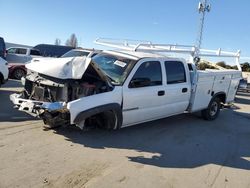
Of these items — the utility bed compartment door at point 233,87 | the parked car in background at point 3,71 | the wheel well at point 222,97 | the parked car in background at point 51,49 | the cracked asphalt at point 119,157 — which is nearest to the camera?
the cracked asphalt at point 119,157

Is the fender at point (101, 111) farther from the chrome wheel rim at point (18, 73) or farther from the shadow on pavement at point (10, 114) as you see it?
the chrome wheel rim at point (18, 73)

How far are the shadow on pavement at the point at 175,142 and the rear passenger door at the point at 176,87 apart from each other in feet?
1.94

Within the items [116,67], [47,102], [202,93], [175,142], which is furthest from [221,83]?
[47,102]

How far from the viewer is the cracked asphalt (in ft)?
14.3

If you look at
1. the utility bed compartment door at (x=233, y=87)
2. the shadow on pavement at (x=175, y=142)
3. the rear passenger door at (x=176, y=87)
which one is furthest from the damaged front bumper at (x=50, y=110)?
the utility bed compartment door at (x=233, y=87)

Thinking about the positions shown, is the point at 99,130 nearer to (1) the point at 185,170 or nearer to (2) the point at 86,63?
(2) the point at 86,63

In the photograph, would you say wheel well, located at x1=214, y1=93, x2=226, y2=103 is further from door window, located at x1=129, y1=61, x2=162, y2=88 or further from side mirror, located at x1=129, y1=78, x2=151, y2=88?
side mirror, located at x1=129, y1=78, x2=151, y2=88

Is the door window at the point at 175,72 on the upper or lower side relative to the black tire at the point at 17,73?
upper

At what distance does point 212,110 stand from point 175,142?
3276mm

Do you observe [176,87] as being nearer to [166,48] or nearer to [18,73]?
[166,48]

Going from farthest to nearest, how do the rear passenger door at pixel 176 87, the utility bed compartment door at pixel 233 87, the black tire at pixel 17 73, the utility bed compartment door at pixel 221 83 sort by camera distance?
the black tire at pixel 17 73, the utility bed compartment door at pixel 233 87, the utility bed compartment door at pixel 221 83, the rear passenger door at pixel 176 87

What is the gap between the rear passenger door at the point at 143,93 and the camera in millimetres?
6215

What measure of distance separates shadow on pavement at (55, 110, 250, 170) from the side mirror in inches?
44.1

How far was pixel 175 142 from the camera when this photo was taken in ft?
21.6
